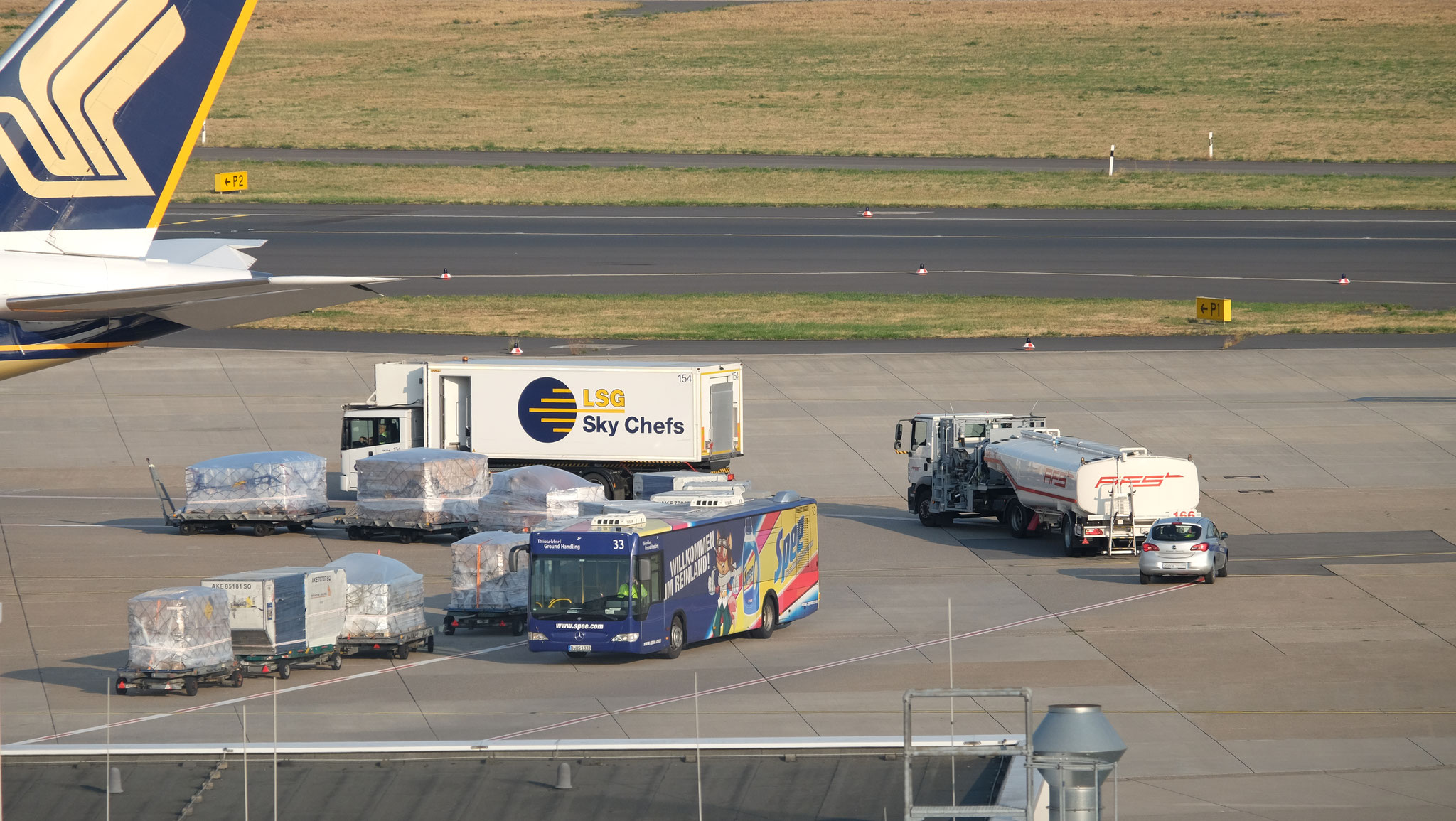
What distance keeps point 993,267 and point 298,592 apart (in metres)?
55.7

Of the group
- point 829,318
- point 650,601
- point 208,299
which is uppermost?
point 829,318

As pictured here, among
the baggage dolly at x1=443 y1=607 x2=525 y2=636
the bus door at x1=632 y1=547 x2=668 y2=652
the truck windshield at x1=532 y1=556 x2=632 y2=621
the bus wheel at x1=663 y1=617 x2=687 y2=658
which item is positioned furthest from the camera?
the baggage dolly at x1=443 y1=607 x2=525 y2=636

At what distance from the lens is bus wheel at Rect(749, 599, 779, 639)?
3716cm

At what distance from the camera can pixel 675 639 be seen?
115 ft

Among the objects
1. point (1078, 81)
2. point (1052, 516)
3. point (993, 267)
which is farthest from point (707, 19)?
point (1052, 516)

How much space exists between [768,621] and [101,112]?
54.6 ft

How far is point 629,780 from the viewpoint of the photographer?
20.2 m

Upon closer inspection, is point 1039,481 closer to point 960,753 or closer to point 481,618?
point 481,618

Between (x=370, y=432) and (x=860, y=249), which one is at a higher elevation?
(x=860, y=249)

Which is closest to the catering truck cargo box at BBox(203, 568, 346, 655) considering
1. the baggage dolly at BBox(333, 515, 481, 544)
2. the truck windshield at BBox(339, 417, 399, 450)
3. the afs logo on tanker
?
the baggage dolly at BBox(333, 515, 481, 544)

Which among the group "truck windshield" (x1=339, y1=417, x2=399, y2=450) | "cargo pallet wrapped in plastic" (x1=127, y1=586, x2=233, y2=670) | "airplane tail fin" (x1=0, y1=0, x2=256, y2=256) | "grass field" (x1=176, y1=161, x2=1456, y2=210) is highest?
"grass field" (x1=176, y1=161, x2=1456, y2=210)

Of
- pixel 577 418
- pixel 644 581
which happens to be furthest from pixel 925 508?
pixel 644 581

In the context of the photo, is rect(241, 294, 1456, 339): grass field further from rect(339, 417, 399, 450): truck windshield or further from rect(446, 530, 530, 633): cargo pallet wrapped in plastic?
rect(446, 530, 530, 633): cargo pallet wrapped in plastic

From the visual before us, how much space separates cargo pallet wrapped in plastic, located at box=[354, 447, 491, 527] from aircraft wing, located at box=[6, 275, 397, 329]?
13761 millimetres
